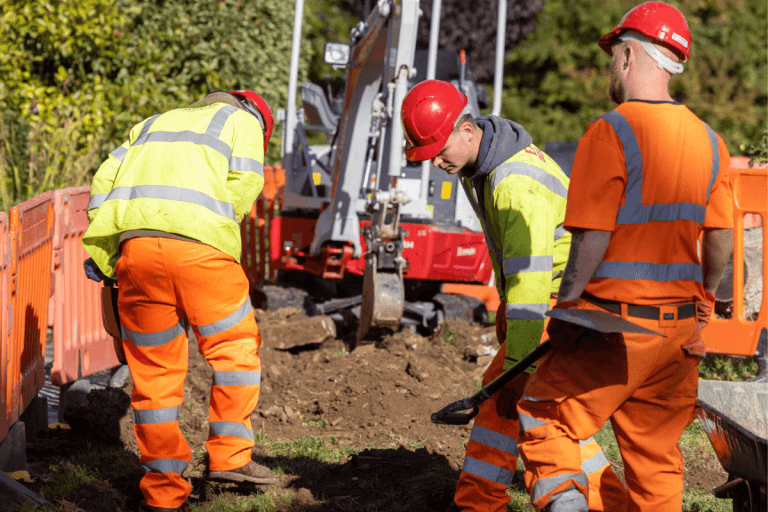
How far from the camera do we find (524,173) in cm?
295

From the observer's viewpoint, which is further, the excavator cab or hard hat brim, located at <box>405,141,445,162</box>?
the excavator cab

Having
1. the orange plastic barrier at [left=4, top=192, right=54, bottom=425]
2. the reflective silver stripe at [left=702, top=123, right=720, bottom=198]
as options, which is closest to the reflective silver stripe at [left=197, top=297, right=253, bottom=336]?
the orange plastic barrier at [left=4, top=192, right=54, bottom=425]

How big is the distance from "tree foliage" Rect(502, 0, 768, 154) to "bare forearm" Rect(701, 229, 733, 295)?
1596cm

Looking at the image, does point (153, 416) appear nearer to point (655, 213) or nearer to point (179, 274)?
point (179, 274)

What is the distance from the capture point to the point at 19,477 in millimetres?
3838

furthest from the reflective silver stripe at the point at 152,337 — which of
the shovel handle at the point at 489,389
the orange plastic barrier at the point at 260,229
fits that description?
the orange plastic barrier at the point at 260,229

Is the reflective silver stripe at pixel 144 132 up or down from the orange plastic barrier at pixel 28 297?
up

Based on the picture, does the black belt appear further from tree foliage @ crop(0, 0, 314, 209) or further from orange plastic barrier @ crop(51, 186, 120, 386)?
tree foliage @ crop(0, 0, 314, 209)

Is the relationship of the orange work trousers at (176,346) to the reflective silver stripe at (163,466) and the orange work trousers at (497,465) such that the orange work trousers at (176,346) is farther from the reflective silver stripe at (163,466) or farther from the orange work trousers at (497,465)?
the orange work trousers at (497,465)

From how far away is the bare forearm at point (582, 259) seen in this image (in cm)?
235

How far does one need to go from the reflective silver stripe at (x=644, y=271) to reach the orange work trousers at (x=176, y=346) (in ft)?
5.95

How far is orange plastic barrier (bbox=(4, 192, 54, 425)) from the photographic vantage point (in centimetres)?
399

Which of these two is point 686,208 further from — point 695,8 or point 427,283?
point 695,8

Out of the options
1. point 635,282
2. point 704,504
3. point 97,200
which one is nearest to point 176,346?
point 97,200
